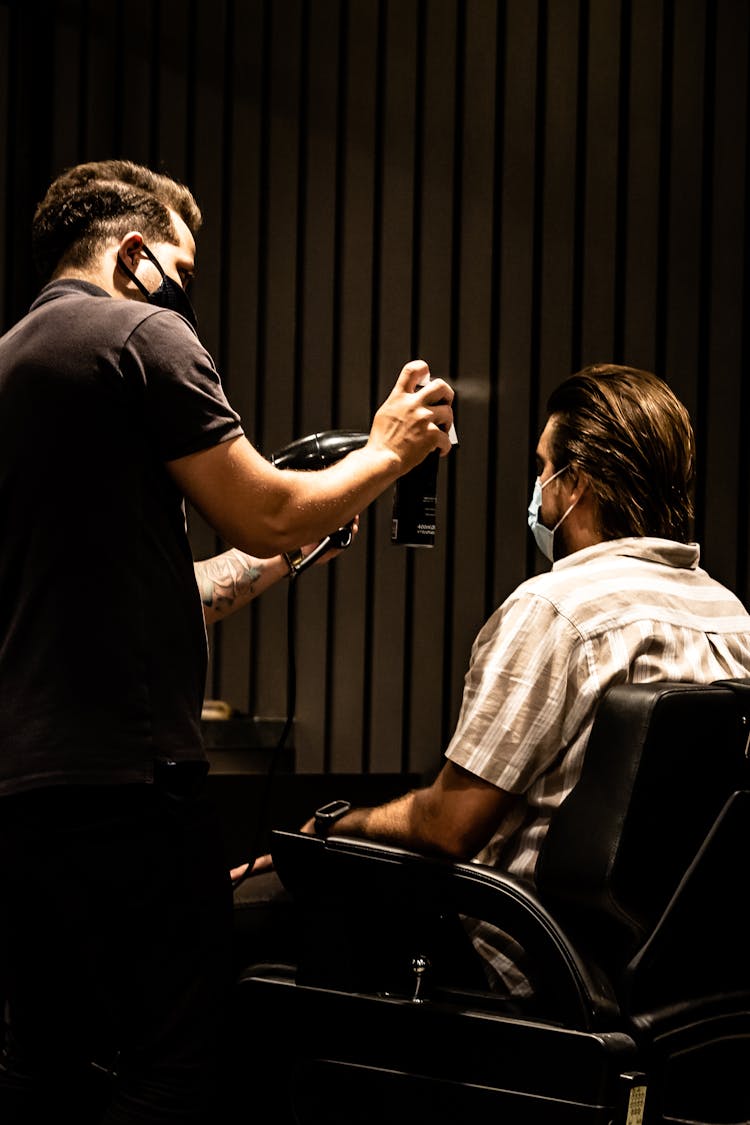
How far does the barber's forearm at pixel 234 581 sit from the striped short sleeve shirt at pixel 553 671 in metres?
0.65

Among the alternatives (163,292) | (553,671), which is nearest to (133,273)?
(163,292)

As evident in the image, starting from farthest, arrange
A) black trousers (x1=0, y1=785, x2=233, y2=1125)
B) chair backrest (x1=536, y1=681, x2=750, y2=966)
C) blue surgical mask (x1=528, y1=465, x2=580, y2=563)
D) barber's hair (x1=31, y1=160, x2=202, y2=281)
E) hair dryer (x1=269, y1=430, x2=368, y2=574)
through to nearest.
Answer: hair dryer (x1=269, y1=430, x2=368, y2=574) < blue surgical mask (x1=528, y1=465, x2=580, y2=563) < barber's hair (x1=31, y1=160, x2=202, y2=281) < chair backrest (x1=536, y1=681, x2=750, y2=966) < black trousers (x1=0, y1=785, x2=233, y2=1125)

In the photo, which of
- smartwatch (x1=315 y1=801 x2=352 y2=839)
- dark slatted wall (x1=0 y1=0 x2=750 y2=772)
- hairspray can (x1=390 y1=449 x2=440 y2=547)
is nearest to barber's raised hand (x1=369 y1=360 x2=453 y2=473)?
hairspray can (x1=390 y1=449 x2=440 y2=547)

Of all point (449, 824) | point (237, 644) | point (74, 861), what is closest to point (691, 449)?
point (449, 824)

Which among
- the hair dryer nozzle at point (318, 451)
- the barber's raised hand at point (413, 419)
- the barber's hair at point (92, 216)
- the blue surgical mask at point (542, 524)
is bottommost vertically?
the blue surgical mask at point (542, 524)

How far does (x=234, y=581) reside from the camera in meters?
2.29

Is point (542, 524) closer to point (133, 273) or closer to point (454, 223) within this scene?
point (133, 273)

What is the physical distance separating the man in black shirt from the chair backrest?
0.45 m

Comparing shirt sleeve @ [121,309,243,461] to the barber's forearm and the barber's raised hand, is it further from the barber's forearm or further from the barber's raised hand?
the barber's forearm

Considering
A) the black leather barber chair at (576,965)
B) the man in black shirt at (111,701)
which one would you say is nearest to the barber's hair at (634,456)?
the black leather barber chair at (576,965)

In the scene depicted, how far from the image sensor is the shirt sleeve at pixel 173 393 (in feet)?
4.62

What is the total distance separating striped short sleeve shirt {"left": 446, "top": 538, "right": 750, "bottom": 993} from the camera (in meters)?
1.65

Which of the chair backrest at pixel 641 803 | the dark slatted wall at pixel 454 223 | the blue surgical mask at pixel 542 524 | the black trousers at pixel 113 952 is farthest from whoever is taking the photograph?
the dark slatted wall at pixel 454 223

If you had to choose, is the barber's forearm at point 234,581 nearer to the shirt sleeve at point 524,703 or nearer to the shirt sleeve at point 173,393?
the shirt sleeve at point 524,703
